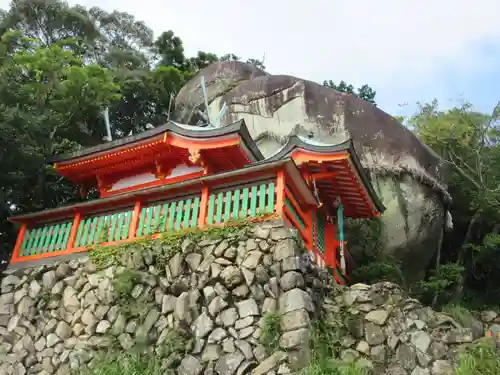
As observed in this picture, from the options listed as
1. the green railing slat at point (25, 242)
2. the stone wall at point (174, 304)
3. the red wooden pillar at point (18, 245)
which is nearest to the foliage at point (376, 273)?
the stone wall at point (174, 304)

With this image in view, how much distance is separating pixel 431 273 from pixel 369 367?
37.6 feet

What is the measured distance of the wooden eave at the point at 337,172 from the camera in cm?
1107

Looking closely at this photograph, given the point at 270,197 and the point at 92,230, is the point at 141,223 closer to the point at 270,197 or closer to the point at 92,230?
the point at 92,230

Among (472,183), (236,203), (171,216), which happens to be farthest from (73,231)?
(472,183)

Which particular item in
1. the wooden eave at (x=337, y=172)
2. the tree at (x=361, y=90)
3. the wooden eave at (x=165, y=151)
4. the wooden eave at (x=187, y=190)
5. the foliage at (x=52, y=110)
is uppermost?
the tree at (x=361, y=90)

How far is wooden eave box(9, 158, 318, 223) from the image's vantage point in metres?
9.20

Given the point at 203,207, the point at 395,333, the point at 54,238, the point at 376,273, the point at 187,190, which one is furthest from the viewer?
the point at 376,273

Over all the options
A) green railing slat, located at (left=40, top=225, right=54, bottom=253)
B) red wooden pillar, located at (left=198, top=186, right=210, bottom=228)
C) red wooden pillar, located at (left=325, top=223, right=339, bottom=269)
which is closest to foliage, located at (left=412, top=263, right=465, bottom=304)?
red wooden pillar, located at (left=325, top=223, right=339, bottom=269)

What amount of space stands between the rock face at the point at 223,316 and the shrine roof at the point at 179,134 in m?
2.81

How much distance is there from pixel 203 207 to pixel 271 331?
2.88 m

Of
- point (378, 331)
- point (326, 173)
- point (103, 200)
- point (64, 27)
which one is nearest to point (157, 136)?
point (103, 200)

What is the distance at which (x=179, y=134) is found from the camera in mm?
11609

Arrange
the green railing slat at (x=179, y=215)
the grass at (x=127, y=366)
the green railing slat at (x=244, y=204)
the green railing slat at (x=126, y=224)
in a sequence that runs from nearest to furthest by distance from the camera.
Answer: the grass at (x=127, y=366)
the green railing slat at (x=244, y=204)
the green railing slat at (x=179, y=215)
the green railing slat at (x=126, y=224)

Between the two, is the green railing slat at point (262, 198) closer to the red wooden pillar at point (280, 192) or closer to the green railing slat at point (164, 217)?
the red wooden pillar at point (280, 192)
